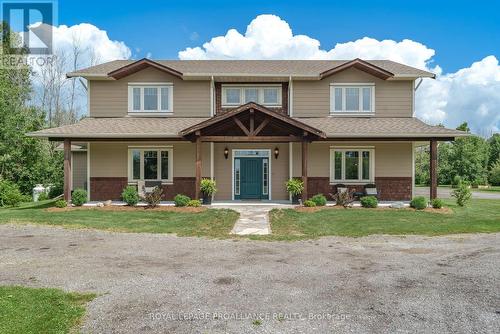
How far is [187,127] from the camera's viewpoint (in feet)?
50.8

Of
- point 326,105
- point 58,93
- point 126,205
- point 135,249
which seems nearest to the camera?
point 135,249

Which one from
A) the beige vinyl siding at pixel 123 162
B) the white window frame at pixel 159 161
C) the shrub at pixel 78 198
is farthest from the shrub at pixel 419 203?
the shrub at pixel 78 198

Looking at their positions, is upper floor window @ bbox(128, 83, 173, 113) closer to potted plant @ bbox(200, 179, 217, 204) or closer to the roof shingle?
the roof shingle

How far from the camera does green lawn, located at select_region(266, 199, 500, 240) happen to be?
996 centimetres

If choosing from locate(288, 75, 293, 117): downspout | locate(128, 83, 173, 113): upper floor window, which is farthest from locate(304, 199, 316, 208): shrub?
locate(128, 83, 173, 113): upper floor window

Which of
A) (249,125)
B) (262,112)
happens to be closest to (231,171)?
(249,125)

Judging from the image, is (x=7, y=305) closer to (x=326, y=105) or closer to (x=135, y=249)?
(x=135, y=249)

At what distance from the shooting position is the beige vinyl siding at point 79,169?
20156 mm

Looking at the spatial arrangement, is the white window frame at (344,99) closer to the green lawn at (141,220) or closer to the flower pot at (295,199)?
the flower pot at (295,199)

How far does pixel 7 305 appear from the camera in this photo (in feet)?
14.9

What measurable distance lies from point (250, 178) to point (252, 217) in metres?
4.58

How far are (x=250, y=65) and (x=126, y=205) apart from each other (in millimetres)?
10147

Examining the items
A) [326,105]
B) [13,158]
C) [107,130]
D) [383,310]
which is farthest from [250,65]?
[383,310]

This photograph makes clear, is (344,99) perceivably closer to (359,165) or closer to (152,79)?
(359,165)
